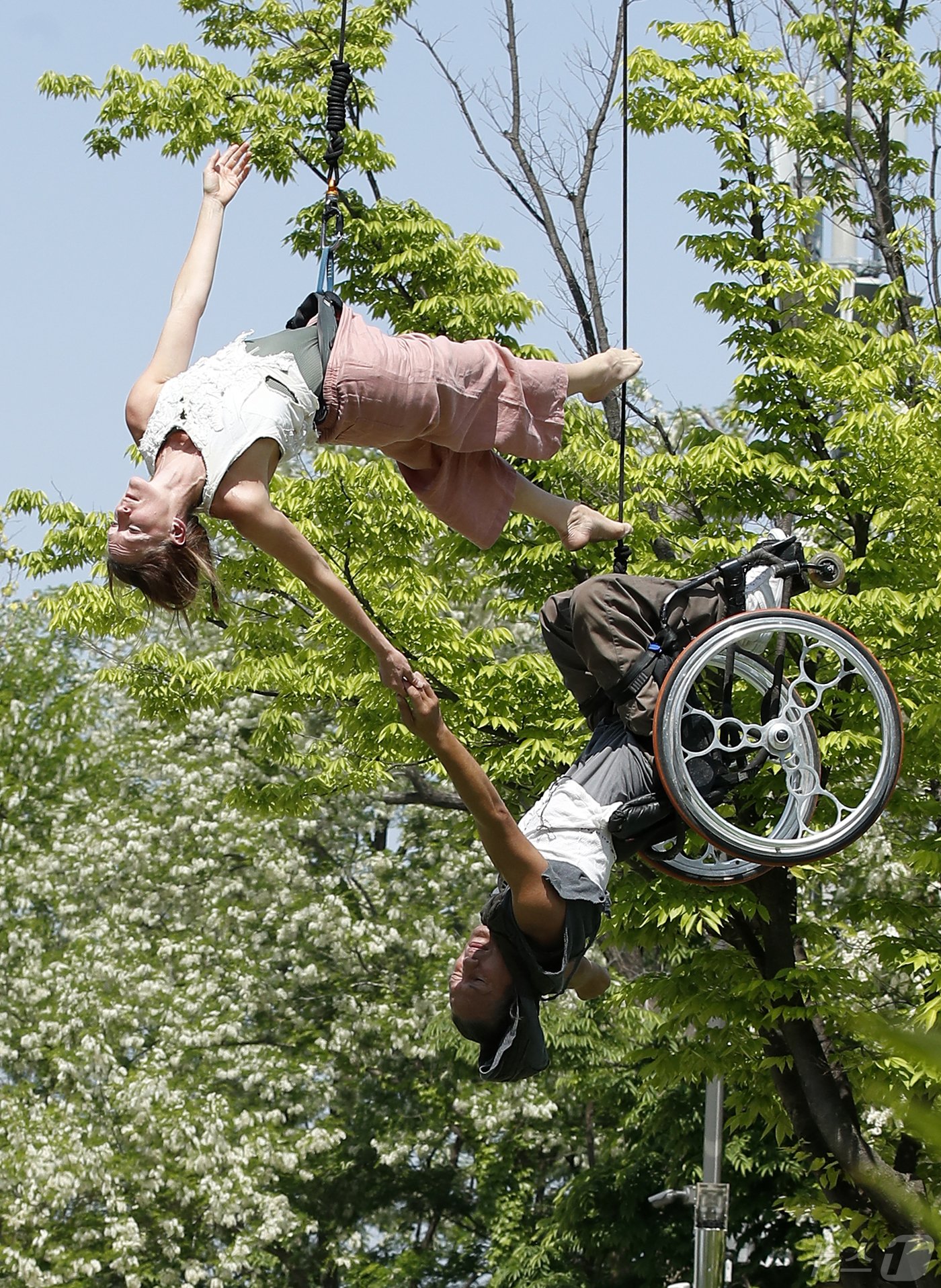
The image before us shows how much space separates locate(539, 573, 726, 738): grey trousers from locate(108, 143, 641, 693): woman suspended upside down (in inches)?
6.9

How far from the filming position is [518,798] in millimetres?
8945

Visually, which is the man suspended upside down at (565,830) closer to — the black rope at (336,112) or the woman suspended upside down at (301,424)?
the woman suspended upside down at (301,424)

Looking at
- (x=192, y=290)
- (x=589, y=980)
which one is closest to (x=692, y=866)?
(x=589, y=980)

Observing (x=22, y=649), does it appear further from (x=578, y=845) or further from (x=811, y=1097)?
(x=578, y=845)

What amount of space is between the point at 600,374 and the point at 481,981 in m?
1.62

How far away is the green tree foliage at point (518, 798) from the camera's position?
8234 mm

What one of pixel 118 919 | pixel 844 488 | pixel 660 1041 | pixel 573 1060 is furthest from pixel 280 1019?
pixel 844 488

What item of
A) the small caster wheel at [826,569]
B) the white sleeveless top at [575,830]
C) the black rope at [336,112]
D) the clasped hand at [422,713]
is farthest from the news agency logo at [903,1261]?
the black rope at [336,112]

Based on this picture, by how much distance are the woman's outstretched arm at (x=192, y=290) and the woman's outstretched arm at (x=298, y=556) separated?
358mm

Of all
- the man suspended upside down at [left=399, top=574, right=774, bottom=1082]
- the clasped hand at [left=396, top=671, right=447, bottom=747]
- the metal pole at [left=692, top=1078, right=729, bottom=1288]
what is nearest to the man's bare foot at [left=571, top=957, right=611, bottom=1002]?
the man suspended upside down at [left=399, top=574, right=774, bottom=1082]

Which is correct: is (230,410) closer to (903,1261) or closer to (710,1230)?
(903,1261)

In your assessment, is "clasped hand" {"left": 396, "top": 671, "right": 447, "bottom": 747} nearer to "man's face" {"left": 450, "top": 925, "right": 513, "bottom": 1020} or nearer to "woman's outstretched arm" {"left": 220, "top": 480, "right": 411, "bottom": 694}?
"woman's outstretched arm" {"left": 220, "top": 480, "right": 411, "bottom": 694}

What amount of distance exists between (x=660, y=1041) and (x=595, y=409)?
5791 mm

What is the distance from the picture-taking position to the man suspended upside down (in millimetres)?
3512
